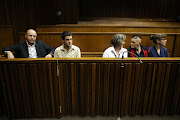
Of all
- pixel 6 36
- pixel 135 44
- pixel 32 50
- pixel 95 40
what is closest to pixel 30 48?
pixel 32 50

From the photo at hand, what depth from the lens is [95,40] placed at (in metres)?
1.40

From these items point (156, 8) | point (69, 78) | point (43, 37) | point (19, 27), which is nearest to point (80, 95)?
point (69, 78)

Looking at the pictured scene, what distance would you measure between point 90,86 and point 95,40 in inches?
28.1

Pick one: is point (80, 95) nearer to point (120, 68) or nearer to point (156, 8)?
point (120, 68)

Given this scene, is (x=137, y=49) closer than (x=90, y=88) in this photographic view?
No

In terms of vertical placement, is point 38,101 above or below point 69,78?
below

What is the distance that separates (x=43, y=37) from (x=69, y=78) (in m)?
0.77

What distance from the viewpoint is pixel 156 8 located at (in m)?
3.28

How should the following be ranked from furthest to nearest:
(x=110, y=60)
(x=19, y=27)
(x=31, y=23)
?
(x=31, y=23) → (x=19, y=27) → (x=110, y=60)

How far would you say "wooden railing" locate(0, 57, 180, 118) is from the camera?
0.73 m

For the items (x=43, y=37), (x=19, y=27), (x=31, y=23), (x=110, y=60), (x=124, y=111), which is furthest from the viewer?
(x=31, y=23)

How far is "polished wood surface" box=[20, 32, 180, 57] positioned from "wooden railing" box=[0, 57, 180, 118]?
673mm

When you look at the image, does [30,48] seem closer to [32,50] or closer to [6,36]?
[32,50]

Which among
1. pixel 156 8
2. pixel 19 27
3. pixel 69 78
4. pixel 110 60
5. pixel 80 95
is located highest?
pixel 156 8
